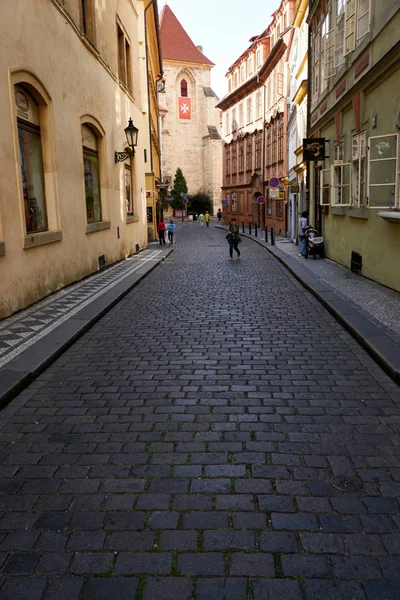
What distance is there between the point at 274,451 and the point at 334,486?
0.59 meters

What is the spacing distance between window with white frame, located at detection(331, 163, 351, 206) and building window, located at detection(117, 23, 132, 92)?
877 centimetres

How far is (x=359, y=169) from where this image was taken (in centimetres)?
1205

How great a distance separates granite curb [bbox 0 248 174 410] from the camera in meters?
5.08

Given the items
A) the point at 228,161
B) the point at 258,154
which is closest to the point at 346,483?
the point at 258,154

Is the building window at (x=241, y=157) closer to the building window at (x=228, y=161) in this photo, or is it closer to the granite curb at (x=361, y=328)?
the building window at (x=228, y=161)

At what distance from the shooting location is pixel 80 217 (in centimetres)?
1249

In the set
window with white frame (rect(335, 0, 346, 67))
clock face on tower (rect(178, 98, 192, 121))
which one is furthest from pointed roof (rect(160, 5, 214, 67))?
window with white frame (rect(335, 0, 346, 67))

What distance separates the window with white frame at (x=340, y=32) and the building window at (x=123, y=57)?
7.80 meters

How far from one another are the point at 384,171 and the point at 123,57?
12515 millimetres

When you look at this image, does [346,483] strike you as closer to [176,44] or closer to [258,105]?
[258,105]

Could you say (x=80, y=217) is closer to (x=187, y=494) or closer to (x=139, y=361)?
(x=139, y=361)

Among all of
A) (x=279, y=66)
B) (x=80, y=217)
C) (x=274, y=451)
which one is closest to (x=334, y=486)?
(x=274, y=451)

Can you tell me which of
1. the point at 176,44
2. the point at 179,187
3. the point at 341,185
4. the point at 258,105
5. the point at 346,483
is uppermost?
the point at 176,44

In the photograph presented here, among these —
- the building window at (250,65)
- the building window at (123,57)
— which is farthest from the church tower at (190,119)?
the building window at (123,57)
